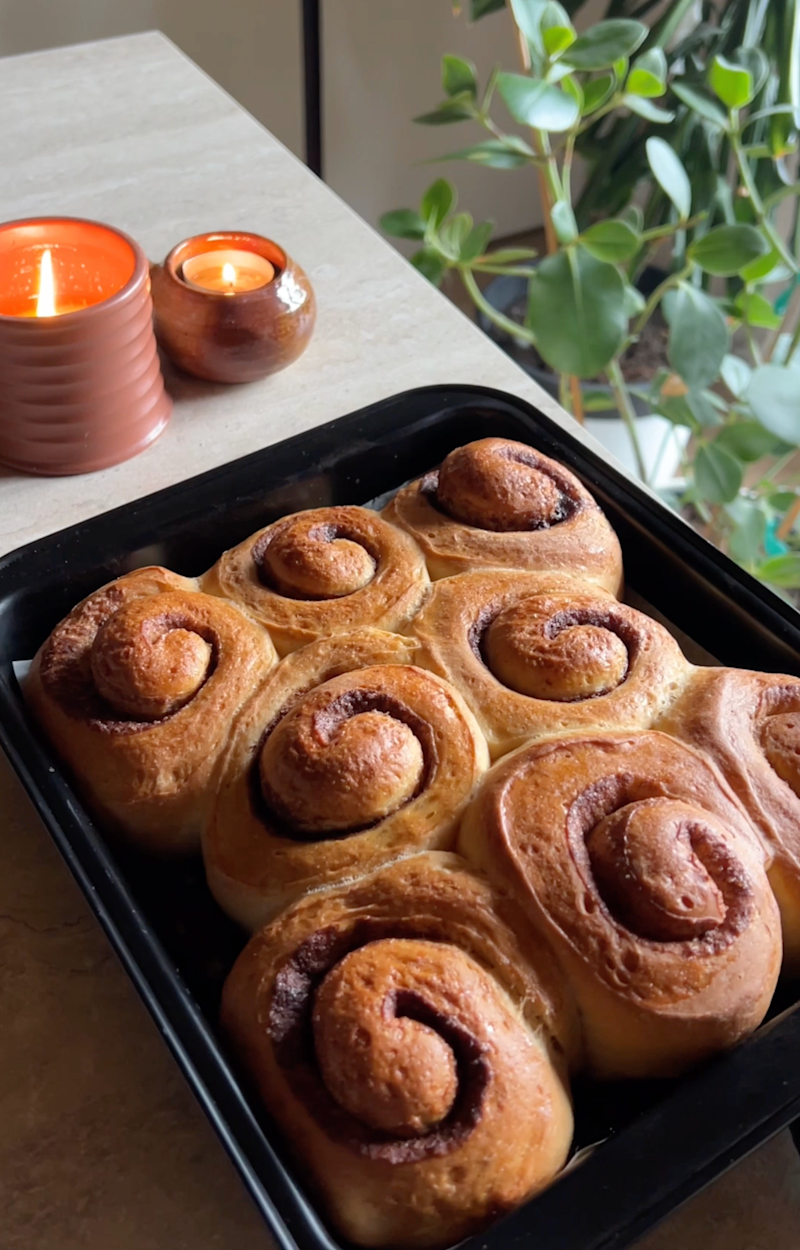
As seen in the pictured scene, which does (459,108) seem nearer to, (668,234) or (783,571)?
(668,234)

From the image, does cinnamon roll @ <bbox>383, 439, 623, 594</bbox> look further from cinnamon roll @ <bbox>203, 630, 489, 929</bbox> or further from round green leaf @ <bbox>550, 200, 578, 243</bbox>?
round green leaf @ <bbox>550, 200, 578, 243</bbox>

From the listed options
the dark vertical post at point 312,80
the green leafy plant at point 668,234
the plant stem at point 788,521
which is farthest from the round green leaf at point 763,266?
the dark vertical post at point 312,80

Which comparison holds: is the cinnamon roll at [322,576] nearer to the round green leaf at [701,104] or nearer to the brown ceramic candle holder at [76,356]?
the brown ceramic candle holder at [76,356]

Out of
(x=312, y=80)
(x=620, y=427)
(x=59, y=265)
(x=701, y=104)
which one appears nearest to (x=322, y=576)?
(x=59, y=265)

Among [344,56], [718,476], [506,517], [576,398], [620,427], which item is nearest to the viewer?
[506,517]

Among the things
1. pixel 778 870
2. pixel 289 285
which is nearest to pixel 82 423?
pixel 289 285
